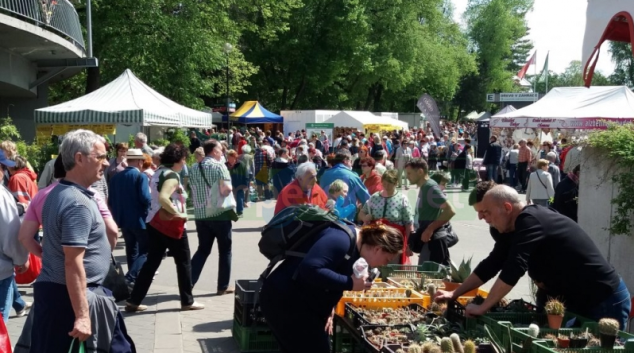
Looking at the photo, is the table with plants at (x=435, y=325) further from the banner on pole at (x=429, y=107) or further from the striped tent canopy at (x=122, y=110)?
the banner on pole at (x=429, y=107)

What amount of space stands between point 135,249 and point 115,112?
22.0 feet

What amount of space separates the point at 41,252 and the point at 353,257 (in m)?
1.89

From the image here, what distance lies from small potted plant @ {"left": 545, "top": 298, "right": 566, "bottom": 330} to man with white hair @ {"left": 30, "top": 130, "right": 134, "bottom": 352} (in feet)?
8.92

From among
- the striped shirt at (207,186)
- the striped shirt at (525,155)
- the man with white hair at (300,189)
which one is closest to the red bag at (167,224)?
the striped shirt at (207,186)

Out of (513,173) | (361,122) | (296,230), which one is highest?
(361,122)

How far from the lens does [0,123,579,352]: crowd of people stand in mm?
3869

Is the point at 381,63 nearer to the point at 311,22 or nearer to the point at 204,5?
the point at 311,22

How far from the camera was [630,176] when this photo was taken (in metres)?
6.63

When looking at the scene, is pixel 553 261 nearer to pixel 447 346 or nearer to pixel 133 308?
pixel 447 346

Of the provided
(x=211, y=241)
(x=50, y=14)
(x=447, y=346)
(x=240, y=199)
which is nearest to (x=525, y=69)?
(x=240, y=199)

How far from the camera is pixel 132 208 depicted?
30.2ft

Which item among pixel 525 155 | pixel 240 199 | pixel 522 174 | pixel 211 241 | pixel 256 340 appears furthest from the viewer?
pixel 522 174

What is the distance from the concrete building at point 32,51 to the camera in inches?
670

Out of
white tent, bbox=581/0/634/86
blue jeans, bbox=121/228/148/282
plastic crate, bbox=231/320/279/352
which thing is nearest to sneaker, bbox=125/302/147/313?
blue jeans, bbox=121/228/148/282
